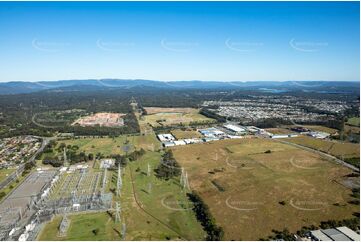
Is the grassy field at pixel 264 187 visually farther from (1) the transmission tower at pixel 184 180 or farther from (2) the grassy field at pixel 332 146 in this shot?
(2) the grassy field at pixel 332 146

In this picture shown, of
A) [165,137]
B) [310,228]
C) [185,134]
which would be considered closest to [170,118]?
[185,134]

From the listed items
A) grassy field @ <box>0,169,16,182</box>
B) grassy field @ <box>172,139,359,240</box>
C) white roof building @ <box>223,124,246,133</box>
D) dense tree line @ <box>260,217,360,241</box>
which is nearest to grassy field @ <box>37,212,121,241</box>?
grassy field @ <box>172,139,359,240</box>

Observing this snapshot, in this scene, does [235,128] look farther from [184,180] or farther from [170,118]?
[184,180]

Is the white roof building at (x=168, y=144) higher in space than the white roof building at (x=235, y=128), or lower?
lower

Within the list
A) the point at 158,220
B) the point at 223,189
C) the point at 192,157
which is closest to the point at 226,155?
the point at 192,157

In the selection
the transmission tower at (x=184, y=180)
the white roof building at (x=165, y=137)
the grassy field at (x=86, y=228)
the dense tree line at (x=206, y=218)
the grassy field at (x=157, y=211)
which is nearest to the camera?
the dense tree line at (x=206, y=218)

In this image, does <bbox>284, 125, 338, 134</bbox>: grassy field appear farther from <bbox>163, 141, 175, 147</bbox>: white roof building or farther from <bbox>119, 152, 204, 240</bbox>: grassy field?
<bbox>119, 152, 204, 240</bbox>: grassy field

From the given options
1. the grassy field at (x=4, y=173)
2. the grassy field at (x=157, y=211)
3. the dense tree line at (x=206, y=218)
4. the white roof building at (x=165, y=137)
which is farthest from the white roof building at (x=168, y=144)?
the grassy field at (x=4, y=173)
